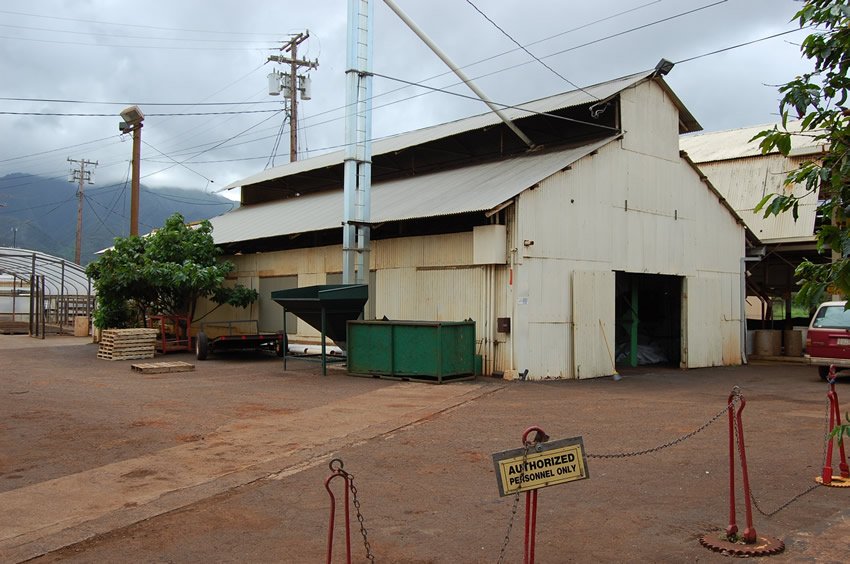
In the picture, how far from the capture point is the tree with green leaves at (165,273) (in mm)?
22062

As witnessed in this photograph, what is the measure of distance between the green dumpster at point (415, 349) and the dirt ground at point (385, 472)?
0.87 m

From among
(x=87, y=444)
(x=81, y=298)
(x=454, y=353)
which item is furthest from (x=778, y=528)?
(x=81, y=298)

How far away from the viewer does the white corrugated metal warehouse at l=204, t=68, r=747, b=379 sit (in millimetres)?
16203

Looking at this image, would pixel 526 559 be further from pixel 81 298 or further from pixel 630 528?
pixel 81 298

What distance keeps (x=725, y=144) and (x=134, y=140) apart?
79.4 ft

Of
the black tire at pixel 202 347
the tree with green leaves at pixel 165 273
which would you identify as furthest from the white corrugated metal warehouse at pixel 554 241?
the black tire at pixel 202 347

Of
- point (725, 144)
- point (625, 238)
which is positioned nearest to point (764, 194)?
point (725, 144)

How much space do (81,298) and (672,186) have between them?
3353cm

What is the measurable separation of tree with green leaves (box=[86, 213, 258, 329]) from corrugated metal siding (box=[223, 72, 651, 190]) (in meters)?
6.52

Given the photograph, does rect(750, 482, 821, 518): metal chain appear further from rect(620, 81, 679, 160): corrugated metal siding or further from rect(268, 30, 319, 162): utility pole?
rect(268, 30, 319, 162): utility pole

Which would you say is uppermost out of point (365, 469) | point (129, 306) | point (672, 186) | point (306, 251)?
point (672, 186)

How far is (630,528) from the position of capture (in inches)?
227

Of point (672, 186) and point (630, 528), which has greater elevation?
point (672, 186)

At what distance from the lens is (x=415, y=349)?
51.2ft
